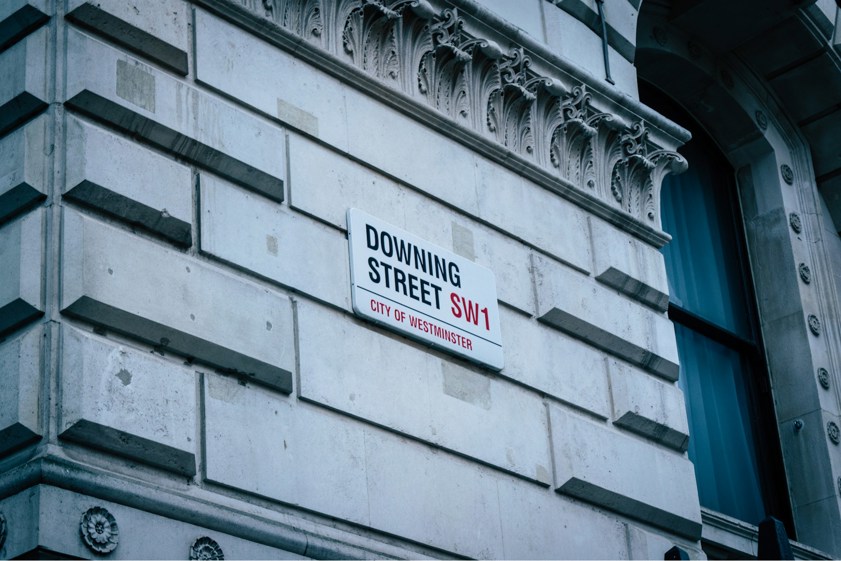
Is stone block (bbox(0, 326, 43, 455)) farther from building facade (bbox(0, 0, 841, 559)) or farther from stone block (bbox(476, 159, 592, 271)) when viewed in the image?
stone block (bbox(476, 159, 592, 271))

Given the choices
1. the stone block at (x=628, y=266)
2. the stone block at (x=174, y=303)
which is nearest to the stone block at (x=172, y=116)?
the stone block at (x=174, y=303)

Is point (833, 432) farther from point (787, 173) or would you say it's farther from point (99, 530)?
point (99, 530)

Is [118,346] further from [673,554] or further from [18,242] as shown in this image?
[673,554]

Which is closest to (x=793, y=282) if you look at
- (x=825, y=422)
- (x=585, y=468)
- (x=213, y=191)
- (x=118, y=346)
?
(x=825, y=422)

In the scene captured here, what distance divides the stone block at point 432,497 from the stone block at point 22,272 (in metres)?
2.26

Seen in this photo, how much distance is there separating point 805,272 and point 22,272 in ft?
33.6

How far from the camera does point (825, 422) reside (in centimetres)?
1606

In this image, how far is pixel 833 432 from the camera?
16094 mm

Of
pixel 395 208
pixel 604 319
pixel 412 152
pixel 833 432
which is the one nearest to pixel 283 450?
pixel 395 208

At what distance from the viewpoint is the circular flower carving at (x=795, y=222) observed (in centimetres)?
1719

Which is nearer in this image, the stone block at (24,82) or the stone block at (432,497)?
the stone block at (24,82)

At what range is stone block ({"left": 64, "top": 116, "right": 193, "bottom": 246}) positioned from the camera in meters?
9.00

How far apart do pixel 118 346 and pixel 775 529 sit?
135 inches

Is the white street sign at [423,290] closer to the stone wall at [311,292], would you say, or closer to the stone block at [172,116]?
the stone wall at [311,292]
